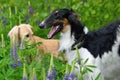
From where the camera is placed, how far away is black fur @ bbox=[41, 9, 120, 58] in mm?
7098

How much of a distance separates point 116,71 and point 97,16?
345 centimetres

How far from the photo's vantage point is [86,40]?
715cm

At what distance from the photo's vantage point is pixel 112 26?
731 cm

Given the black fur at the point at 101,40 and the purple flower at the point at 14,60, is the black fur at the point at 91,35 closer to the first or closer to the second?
the black fur at the point at 101,40

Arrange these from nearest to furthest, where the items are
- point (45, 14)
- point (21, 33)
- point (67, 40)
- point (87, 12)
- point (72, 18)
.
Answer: point (72, 18) < point (67, 40) < point (21, 33) < point (87, 12) < point (45, 14)

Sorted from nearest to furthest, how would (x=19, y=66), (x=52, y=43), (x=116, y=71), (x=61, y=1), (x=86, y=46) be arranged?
(x=19, y=66) → (x=86, y=46) → (x=116, y=71) → (x=52, y=43) → (x=61, y=1)

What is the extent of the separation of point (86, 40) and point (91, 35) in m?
0.12

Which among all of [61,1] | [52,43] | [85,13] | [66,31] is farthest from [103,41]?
[61,1]

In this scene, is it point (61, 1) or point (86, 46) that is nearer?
point (86, 46)

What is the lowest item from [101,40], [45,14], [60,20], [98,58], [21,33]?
[98,58]

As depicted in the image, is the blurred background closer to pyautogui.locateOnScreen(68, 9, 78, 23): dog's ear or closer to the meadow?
the meadow

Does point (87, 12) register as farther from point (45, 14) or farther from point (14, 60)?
point (14, 60)

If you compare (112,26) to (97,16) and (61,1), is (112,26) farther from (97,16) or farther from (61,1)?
(61,1)

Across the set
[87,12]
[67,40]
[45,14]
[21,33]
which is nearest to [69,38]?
[67,40]
